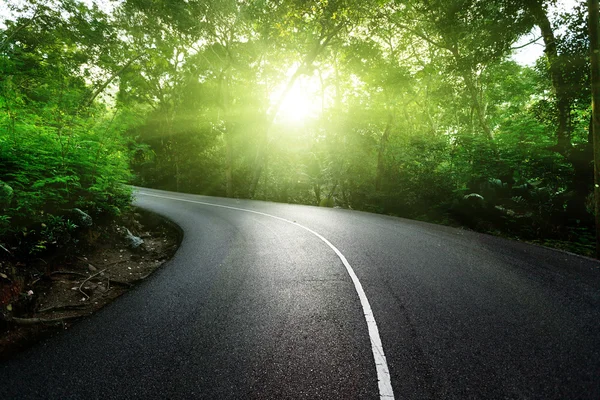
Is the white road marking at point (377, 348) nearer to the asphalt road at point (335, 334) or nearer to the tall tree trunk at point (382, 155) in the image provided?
the asphalt road at point (335, 334)

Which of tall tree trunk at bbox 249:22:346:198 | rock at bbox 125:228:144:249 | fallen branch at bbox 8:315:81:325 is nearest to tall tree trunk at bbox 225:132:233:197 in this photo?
tall tree trunk at bbox 249:22:346:198

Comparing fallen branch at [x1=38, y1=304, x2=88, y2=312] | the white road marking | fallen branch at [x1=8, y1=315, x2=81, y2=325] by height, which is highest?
the white road marking

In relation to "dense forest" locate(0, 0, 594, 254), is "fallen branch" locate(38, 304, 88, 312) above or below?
below

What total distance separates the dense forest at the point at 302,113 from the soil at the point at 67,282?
539mm

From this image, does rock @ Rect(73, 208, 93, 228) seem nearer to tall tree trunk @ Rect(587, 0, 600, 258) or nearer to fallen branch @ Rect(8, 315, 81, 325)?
fallen branch @ Rect(8, 315, 81, 325)

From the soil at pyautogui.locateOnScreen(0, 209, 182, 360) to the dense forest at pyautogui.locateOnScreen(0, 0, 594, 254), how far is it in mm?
539

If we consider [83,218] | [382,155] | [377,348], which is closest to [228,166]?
[382,155]

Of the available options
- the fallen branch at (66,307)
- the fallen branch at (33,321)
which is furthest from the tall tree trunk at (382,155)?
the fallen branch at (33,321)

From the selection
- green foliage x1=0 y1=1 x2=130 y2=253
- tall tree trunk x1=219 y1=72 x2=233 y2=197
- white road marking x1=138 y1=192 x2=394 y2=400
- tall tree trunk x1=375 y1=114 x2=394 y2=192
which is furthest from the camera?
tall tree trunk x1=219 y1=72 x2=233 y2=197

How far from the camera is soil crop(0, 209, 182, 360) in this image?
360 centimetres

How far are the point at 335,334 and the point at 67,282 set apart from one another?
197 inches

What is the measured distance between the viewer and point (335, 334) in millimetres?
3506

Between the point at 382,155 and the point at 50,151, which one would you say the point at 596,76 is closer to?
the point at 382,155

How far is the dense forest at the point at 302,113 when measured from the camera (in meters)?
6.99
